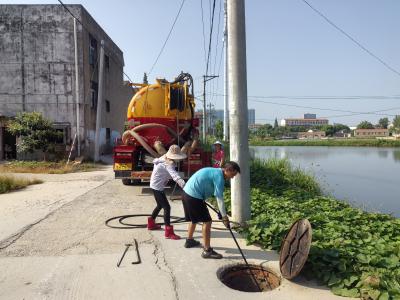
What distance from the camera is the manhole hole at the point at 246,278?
4848 millimetres

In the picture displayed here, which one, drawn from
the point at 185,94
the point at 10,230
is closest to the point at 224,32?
the point at 185,94

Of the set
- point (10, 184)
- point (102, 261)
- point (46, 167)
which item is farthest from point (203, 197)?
point (46, 167)

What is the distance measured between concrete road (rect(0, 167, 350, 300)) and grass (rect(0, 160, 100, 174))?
8.92 metres

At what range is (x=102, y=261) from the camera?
207 inches

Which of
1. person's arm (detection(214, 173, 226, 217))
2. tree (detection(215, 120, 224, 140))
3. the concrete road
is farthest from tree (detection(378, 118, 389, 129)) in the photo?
person's arm (detection(214, 173, 226, 217))

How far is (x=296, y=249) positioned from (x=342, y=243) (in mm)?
872

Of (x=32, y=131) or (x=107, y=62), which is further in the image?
(x=107, y=62)

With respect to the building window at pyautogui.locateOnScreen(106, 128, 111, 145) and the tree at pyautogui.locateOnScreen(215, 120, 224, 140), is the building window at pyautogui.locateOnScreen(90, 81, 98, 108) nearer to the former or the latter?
the building window at pyautogui.locateOnScreen(106, 128, 111, 145)

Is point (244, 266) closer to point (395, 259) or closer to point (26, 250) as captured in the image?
point (395, 259)

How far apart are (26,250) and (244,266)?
11.0ft

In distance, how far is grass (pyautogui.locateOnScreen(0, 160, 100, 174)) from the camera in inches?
681

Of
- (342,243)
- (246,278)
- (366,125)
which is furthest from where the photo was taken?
(366,125)

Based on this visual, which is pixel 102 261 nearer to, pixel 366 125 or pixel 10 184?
pixel 10 184

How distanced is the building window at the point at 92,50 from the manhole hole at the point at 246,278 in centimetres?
2113
